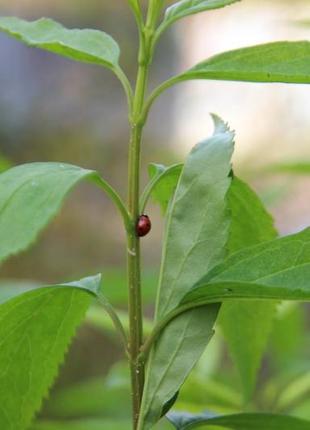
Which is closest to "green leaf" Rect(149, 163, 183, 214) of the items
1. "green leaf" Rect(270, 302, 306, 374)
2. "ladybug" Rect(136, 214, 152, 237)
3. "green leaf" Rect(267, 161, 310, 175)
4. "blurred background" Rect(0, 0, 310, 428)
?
"ladybug" Rect(136, 214, 152, 237)

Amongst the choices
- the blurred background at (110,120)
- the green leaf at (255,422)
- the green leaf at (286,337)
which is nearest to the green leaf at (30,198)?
the green leaf at (255,422)

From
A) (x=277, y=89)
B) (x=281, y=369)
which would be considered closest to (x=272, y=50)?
(x=281, y=369)

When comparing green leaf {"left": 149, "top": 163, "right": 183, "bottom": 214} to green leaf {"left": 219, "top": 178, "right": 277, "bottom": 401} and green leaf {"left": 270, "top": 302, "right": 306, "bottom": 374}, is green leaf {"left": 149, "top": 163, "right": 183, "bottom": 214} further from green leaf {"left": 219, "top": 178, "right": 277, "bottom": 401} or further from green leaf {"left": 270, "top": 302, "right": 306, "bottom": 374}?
green leaf {"left": 270, "top": 302, "right": 306, "bottom": 374}

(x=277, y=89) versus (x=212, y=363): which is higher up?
(x=212, y=363)

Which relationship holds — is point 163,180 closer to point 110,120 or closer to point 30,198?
point 30,198

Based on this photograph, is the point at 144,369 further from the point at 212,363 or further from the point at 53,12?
the point at 53,12

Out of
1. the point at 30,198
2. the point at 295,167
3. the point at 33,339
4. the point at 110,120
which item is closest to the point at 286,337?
the point at 295,167
